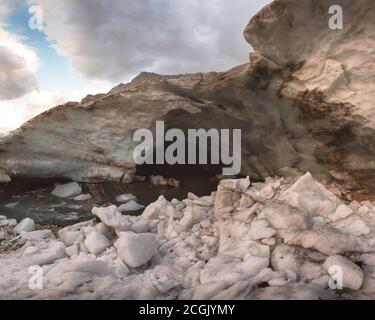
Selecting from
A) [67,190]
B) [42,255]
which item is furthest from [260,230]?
[67,190]

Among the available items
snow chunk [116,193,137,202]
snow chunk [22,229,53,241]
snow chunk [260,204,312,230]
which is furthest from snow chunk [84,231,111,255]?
snow chunk [116,193,137,202]

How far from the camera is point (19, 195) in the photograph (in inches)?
338

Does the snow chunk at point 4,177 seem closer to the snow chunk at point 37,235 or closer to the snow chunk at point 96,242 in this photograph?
the snow chunk at point 37,235

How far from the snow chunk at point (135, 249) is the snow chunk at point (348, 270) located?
2.07m

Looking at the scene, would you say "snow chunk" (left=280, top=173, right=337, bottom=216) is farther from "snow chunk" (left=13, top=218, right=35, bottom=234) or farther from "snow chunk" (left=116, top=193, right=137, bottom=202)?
"snow chunk" (left=13, top=218, right=35, bottom=234)

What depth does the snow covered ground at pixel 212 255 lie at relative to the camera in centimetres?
346

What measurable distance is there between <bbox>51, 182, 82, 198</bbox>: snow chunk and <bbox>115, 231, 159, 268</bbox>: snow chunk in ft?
15.3

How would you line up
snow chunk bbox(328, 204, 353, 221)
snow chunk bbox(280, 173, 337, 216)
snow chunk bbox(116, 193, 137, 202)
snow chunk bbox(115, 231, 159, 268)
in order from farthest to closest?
snow chunk bbox(116, 193, 137, 202) → snow chunk bbox(280, 173, 337, 216) → snow chunk bbox(328, 204, 353, 221) → snow chunk bbox(115, 231, 159, 268)

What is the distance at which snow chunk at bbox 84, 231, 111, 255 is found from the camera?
4.47 m

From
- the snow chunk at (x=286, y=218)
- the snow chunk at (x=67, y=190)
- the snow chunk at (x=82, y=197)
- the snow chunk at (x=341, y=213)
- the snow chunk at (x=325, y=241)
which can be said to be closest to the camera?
the snow chunk at (x=325, y=241)

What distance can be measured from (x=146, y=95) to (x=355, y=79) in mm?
4305

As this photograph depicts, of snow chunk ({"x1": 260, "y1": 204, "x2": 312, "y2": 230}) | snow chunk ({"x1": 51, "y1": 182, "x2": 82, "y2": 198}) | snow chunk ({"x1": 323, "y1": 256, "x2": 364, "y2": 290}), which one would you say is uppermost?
snow chunk ({"x1": 51, "y1": 182, "x2": 82, "y2": 198})

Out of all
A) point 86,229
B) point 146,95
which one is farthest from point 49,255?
point 146,95

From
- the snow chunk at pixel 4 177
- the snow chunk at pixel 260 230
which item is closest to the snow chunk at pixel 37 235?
the snow chunk at pixel 260 230
